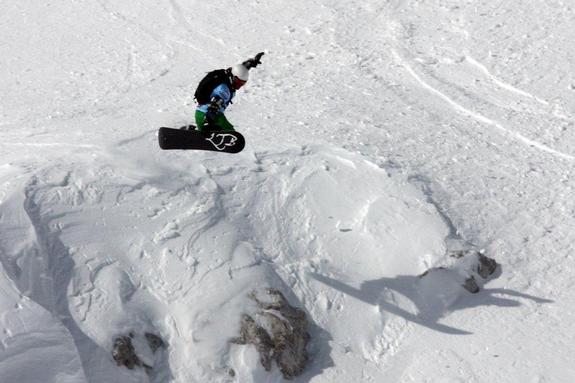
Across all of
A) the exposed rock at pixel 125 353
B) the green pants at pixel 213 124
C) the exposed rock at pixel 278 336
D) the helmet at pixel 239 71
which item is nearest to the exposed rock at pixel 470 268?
the exposed rock at pixel 278 336

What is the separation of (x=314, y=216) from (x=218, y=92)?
1900 mm

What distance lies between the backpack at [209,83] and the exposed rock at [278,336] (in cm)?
221

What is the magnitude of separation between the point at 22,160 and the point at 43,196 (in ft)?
3.91

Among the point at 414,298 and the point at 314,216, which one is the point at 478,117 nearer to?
the point at 314,216

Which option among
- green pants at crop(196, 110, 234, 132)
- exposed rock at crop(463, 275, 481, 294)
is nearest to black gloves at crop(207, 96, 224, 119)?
green pants at crop(196, 110, 234, 132)

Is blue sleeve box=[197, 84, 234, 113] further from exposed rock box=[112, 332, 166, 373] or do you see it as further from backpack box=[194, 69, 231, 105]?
exposed rock box=[112, 332, 166, 373]

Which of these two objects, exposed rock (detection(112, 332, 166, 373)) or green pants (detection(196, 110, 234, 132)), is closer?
exposed rock (detection(112, 332, 166, 373))

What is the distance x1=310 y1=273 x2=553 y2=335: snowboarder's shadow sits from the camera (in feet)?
26.2

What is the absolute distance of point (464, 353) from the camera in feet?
25.0

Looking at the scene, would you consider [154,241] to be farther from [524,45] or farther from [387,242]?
[524,45]

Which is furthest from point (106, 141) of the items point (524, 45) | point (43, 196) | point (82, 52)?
point (524, 45)

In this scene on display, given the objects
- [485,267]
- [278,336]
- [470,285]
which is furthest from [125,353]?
[485,267]

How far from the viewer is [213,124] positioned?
8.04 m

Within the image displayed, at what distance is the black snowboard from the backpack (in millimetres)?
399
